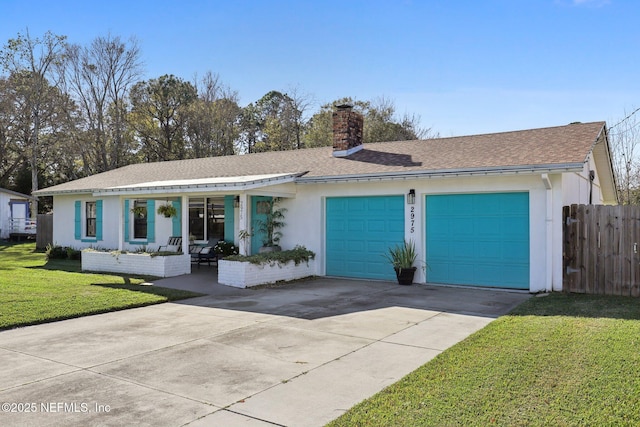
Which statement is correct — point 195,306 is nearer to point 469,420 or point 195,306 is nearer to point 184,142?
point 469,420

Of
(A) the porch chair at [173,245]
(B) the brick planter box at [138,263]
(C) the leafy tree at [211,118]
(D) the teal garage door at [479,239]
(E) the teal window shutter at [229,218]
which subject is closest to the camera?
(D) the teal garage door at [479,239]

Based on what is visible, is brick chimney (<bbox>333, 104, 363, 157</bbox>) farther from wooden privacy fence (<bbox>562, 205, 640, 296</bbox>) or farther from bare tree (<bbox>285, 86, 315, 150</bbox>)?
bare tree (<bbox>285, 86, 315, 150</bbox>)

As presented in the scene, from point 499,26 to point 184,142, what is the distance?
2711 cm

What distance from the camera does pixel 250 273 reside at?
11.2 meters

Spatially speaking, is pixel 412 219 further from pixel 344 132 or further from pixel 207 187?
pixel 207 187

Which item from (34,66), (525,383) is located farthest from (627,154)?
(34,66)

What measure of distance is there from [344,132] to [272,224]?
3.77m

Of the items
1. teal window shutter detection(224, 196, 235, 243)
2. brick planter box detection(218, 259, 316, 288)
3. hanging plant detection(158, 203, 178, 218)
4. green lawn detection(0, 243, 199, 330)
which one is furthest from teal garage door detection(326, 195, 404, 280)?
hanging plant detection(158, 203, 178, 218)

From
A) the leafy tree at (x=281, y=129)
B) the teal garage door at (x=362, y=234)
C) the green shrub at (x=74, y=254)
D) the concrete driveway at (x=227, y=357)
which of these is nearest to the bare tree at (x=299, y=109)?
the leafy tree at (x=281, y=129)

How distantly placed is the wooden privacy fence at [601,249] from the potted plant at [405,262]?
3198mm

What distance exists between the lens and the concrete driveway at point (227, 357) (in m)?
4.08

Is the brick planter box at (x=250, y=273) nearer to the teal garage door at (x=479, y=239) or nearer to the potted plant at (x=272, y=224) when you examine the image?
the potted plant at (x=272, y=224)

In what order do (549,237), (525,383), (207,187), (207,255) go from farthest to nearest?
(207,255) → (207,187) → (549,237) → (525,383)

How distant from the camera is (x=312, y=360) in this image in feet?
18.0
